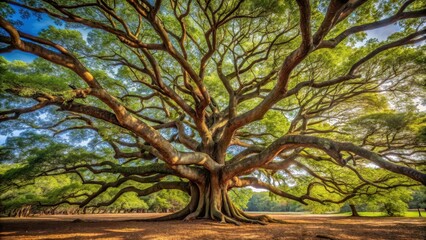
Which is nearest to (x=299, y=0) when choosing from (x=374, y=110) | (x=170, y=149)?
(x=170, y=149)

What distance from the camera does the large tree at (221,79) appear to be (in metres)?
4.66

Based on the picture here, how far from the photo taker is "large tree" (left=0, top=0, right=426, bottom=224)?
15.3 feet

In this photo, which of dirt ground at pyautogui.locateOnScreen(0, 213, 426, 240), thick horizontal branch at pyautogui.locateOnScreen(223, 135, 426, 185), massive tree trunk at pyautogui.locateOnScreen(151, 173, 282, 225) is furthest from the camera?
massive tree trunk at pyautogui.locateOnScreen(151, 173, 282, 225)

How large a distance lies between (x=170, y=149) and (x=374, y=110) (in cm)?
950

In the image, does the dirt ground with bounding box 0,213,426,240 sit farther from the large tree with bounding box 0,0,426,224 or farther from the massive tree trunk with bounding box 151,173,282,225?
the large tree with bounding box 0,0,426,224

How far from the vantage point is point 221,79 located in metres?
8.27

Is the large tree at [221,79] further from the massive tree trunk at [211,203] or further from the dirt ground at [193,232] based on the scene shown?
the dirt ground at [193,232]

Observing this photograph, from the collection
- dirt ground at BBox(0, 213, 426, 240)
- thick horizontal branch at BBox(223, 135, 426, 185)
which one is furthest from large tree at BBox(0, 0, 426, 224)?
dirt ground at BBox(0, 213, 426, 240)

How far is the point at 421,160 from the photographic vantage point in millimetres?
8219

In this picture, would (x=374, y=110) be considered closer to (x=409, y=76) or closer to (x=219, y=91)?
(x=409, y=76)

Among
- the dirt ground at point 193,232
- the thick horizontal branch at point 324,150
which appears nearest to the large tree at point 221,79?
the thick horizontal branch at point 324,150

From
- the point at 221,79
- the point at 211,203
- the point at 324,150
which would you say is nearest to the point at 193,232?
the point at 211,203

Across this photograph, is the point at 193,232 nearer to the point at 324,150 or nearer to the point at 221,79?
the point at 324,150

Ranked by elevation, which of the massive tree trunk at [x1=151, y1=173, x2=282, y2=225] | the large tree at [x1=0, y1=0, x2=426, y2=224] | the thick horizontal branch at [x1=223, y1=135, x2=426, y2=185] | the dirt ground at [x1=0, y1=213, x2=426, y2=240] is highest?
the large tree at [x1=0, y1=0, x2=426, y2=224]
